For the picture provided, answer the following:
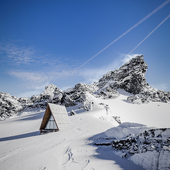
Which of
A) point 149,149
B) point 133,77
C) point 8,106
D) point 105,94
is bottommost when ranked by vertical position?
point 149,149

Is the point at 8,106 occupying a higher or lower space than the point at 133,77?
lower

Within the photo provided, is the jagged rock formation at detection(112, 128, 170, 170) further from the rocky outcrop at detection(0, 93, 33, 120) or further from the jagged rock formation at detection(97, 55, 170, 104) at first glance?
the rocky outcrop at detection(0, 93, 33, 120)

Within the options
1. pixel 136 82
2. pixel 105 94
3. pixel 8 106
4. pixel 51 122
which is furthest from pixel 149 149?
pixel 8 106

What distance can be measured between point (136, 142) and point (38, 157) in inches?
197

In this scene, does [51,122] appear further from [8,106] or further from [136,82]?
[136,82]

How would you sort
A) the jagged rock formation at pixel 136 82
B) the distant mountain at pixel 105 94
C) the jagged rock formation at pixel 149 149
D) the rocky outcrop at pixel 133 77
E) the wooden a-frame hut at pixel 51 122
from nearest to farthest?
the jagged rock formation at pixel 149 149 < the wooden a-frame hut at pixel 51 122 < the distant mountain at pixel 105 94 < the jagged rock formation at pixel 136 82 < the rocky outcrop at pixel 133 77

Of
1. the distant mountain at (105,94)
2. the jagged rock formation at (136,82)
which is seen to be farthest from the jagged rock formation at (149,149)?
the jagged rock formation at (136,82)

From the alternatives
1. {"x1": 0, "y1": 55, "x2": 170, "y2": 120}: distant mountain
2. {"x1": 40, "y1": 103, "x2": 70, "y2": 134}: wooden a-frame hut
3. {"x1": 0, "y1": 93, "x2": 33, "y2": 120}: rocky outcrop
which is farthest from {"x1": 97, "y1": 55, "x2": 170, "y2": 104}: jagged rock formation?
{"x1": 0, "y1": 93, "x2": 33, "y2": 120}: rocky outcrop

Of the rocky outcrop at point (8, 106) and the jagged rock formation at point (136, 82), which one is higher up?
the jagged rock formation at point (136, 82)

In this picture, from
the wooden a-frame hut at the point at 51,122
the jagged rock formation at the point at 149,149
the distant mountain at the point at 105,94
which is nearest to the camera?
the jagged rock formation at the point at 149,149

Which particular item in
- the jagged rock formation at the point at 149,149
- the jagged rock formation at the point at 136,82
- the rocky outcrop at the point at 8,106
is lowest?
the jagged rock formation at the point at 149,149

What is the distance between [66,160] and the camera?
4516 mm

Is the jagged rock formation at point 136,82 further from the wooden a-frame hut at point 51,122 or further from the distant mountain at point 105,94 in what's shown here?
the wooden a-frame hut at point 51,122

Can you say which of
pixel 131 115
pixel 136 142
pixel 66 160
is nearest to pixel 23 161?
pixel 66 160
